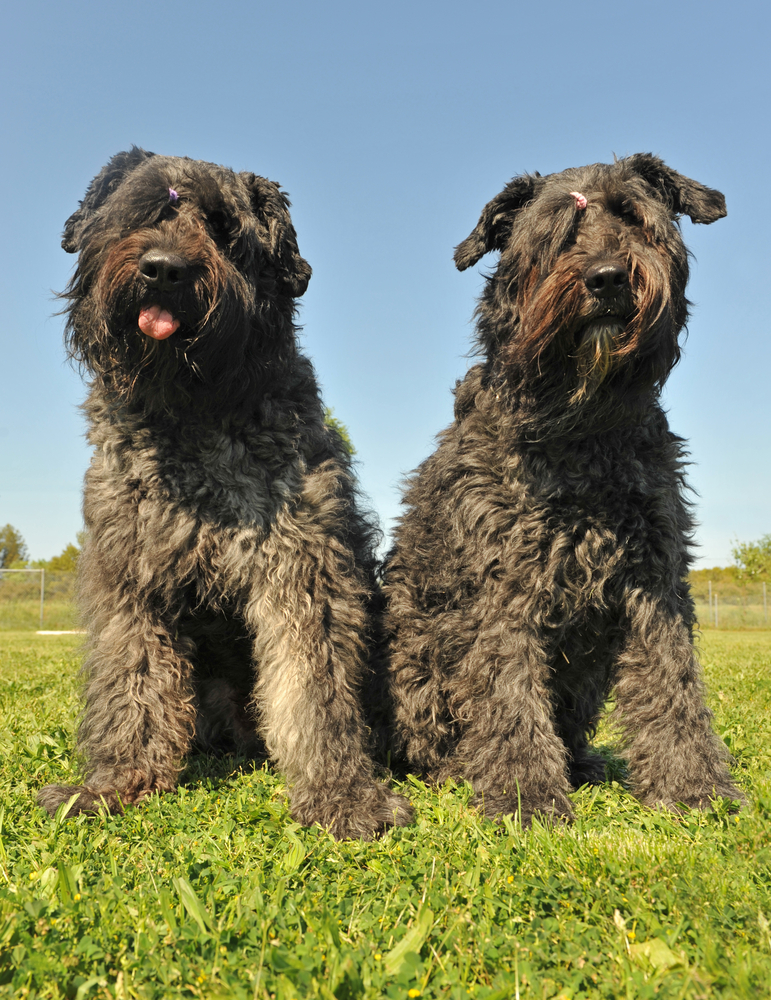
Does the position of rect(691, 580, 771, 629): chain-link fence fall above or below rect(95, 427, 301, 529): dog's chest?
below

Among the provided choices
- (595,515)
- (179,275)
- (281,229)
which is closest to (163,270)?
(179,275)

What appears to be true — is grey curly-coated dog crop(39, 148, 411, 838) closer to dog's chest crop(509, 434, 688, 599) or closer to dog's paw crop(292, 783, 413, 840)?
dog's paw crop(292, 783, 413, 840)

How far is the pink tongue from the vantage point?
3.39 metres

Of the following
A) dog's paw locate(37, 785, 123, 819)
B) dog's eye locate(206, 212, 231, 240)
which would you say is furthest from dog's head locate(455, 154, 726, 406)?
dog's paw locate(37, 785, 123, 819)

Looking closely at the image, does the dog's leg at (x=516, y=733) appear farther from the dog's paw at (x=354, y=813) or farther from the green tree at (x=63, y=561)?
the green tree at (x=63, y=561)

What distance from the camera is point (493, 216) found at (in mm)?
4000

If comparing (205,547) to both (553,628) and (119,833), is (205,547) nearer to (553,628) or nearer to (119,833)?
(119,833)

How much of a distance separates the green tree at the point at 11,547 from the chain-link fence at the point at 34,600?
45149 millimetres

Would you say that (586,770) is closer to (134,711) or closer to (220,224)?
(134,711)

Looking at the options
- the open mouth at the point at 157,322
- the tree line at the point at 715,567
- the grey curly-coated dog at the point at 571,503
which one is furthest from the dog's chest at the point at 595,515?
the tree line at the point at 715,567

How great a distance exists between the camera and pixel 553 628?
3.81 m

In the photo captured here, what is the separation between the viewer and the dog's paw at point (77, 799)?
3600 millimetres

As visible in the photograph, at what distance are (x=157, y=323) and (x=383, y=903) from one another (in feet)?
8.17

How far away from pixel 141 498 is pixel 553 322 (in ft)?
7.08
